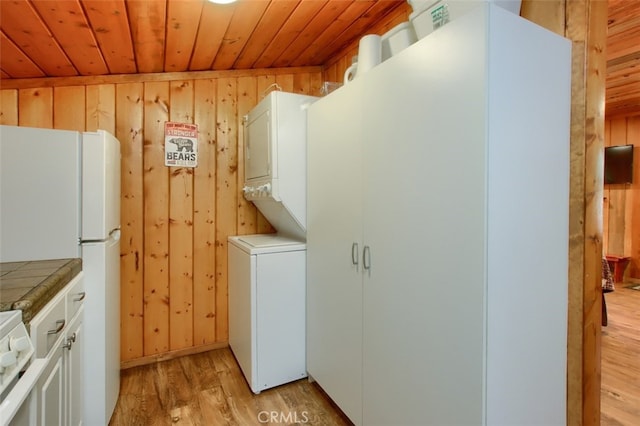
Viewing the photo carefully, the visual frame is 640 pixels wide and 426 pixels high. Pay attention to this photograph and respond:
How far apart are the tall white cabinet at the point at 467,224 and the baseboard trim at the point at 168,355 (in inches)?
61.0

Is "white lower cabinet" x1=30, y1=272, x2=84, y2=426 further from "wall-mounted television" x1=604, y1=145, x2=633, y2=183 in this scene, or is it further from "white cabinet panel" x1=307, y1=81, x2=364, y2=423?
"wall-mounted television" x1=604, y1=145, x2=633, y2=183

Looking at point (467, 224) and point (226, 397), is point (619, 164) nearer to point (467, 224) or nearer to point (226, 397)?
point (467, 224)

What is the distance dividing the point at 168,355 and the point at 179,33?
7.35ft

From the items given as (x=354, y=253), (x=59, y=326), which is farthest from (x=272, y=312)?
(x=59, y=326)

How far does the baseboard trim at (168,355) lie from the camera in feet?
7.99

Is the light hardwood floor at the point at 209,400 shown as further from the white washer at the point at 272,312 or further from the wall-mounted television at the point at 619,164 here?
the wall-mounted television at the point at 619,164

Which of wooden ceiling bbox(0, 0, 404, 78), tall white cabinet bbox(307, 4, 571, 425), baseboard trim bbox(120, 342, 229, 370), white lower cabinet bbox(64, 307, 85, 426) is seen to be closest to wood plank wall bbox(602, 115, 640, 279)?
tall white cabinet bbox(307, 4, 571, 425)

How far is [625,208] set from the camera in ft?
16.5

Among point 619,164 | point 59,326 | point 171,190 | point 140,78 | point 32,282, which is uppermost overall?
point 140,78

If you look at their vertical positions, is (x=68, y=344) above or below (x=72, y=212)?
below

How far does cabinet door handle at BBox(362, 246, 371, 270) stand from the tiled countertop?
48.7 inches

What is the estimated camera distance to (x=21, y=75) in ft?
6.77

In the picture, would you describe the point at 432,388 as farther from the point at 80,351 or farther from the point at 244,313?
the point at 80,351

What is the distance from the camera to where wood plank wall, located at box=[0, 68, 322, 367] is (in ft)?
7.60
